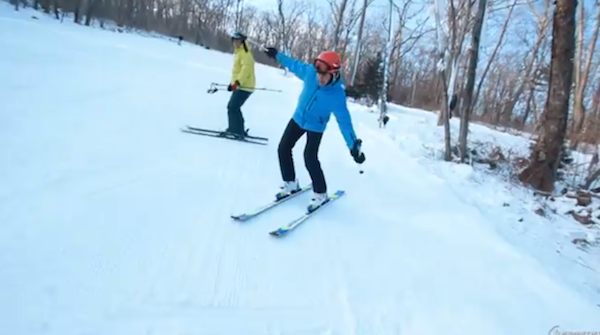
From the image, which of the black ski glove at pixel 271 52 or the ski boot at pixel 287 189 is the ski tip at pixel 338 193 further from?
the black ski glove at pixel 271 52

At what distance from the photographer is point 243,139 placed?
7281mm

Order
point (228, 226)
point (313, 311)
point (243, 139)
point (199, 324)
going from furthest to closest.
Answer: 1. point (243, 139)
2. point (228, 226)
3. point (313, 311)
4. point (199, 324)

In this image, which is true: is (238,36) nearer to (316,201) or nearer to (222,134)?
(222,134)

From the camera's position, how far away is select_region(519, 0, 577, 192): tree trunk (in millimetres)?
7504

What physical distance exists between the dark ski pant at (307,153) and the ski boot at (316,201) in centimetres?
6

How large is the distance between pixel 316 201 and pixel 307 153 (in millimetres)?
586

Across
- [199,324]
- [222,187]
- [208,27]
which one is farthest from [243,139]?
[208,27]

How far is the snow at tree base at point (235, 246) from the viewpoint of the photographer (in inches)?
100

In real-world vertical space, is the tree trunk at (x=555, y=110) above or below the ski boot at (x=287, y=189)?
above

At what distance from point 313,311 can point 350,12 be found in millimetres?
31018

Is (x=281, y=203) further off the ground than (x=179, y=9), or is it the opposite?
(x=179, y=9)

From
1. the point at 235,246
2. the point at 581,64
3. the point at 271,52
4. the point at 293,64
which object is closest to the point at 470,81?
the point at 271,52

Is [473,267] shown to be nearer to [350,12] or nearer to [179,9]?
[350,12]

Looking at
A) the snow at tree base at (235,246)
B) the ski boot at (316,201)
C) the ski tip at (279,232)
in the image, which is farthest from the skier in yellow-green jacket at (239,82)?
the ski tip at (279,232)
